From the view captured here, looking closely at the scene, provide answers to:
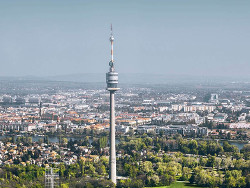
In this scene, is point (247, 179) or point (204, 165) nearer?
point (247, 179)

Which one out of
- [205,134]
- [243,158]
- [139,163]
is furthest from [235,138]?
[139,163]

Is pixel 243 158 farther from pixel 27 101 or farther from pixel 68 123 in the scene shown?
pixel 27 101

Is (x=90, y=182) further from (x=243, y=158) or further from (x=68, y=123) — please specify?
(x=68, y=123)

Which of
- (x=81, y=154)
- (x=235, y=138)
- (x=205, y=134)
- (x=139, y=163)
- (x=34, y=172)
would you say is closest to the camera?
(x=34, y=172)

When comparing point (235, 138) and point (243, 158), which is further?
point (235, 138)

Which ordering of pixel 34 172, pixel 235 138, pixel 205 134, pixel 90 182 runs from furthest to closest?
1. pixel 205 134
2. pixel 235 138
3. pixel 34 172
4. pixel 90 182

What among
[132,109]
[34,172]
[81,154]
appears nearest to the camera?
[34,172]

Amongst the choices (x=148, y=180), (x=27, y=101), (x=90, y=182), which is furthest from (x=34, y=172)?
(x=27, y=101)

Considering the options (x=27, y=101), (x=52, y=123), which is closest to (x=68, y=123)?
(x=52, y=123)

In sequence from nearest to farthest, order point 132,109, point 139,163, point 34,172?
point 34,172
point 139,163
point 132,109
